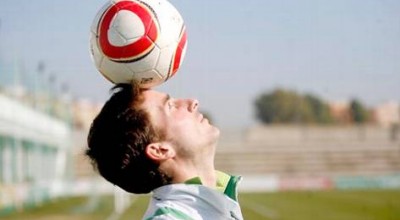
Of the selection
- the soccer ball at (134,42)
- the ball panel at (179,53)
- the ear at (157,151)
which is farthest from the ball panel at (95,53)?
the ear at (157,151)

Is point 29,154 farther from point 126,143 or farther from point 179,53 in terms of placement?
point 126,143

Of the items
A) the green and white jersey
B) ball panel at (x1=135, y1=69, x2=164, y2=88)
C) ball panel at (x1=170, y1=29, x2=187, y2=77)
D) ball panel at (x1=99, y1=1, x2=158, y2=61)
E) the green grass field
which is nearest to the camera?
the green and white jersey

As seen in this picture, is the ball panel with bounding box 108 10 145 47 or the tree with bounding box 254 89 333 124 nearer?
the ball panel with bounding box 108 10 145 47

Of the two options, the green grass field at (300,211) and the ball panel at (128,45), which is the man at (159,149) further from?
the green grass field at (300,211)

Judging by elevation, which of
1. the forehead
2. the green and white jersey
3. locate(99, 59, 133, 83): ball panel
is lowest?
the green and white jersey

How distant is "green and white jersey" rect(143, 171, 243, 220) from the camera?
2.70m

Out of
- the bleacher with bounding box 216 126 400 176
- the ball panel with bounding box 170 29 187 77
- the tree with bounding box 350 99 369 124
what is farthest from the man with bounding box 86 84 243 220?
the tree with bounding box 350 99 369 124

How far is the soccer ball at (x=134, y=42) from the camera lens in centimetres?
314

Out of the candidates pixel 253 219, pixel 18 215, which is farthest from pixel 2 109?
pixel 253 219

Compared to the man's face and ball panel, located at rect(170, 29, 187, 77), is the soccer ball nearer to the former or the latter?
ball panel, located at rect(170, 29, 187, 77)

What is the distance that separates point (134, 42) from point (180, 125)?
1.58 feet

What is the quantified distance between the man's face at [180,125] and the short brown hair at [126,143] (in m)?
0.03

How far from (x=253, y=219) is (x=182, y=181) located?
17.5m

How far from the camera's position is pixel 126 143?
281cm
